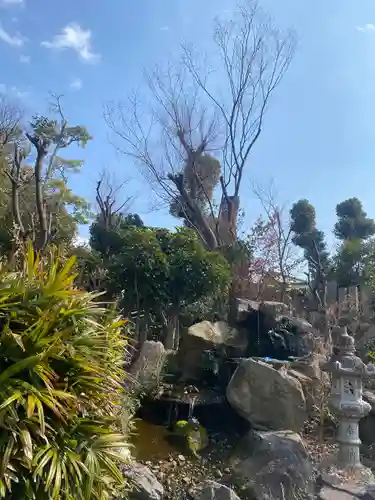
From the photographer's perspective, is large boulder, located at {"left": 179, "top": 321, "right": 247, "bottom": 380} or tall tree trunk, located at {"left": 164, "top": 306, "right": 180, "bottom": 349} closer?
large boulder, located at {"left": 179, "top": 321, "right": 247, "bottom": 380}

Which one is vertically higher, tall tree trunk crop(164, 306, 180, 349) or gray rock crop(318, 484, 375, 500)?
tall tree trunk crop(164, 306, 180, 349)

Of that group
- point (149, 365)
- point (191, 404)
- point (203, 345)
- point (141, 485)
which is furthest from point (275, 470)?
point (203, 345)

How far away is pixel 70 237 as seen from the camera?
13922 mm

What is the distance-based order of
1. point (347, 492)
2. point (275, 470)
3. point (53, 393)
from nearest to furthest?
point (53, 393) < point (347, 492) < point (275, 470)

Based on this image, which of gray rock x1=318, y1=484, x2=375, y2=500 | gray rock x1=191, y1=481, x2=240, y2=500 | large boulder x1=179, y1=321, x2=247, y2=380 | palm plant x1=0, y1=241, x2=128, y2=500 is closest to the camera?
palm plant x1=0, y1=241, x2=128, y2=500

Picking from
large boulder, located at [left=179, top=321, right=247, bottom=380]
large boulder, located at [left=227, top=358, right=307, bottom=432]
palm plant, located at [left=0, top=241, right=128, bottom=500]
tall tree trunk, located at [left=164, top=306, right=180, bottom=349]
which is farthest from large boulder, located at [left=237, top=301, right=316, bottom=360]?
palm plant, located at [left=0, top=241, right=128, bottom=500]

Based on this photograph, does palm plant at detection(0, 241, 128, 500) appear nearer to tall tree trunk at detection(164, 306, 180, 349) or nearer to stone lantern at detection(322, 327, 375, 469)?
stone lantern at detection(322, 327, 375, 469)

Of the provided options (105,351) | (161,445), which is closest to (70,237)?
(161,445)

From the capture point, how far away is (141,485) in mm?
3746

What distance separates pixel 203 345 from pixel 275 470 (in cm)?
391

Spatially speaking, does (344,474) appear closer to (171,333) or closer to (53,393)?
(53,393)

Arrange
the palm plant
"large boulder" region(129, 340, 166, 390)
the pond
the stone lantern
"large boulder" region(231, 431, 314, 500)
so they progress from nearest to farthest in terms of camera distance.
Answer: the palm plant
"large boulder" region(231, 431, 314, 500)
the stone lantern
the pond
"large boulder" region(129, 340, 166, 390)

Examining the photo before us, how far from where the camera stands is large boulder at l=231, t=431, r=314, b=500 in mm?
3881

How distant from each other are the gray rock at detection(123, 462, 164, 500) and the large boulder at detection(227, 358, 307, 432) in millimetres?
2055
